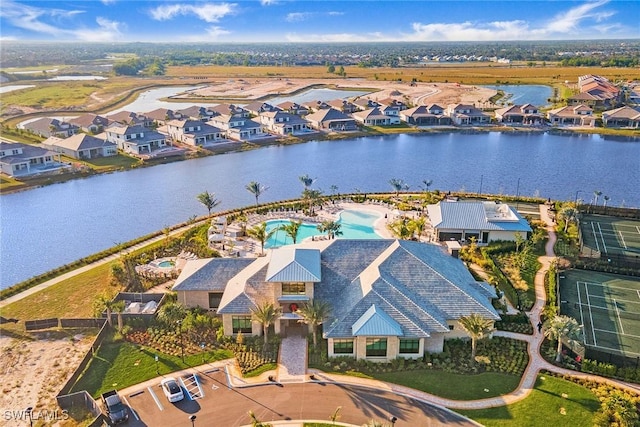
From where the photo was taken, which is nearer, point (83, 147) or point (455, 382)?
point (455, 382)

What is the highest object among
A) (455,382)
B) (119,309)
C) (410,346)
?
(119,309)

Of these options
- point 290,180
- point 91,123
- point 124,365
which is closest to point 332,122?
point 290,180

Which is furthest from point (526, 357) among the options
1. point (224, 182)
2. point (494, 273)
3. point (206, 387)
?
point (224, 182)

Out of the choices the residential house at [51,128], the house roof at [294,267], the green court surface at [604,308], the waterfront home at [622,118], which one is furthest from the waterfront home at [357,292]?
the waterfront home at [622,118]

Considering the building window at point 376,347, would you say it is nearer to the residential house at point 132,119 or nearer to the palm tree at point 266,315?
the palm tree at point 266,315

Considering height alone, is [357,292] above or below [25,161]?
below

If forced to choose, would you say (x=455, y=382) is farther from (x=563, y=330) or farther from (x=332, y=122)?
(x=332, y=122)

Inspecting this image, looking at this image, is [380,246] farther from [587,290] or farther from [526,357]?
[587,290]
